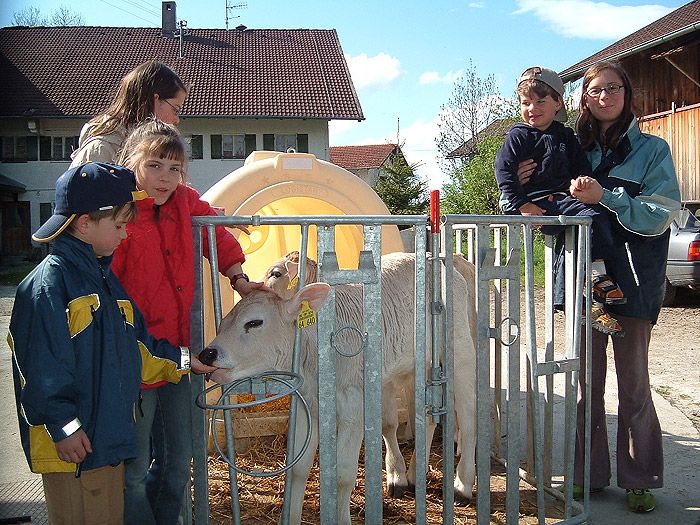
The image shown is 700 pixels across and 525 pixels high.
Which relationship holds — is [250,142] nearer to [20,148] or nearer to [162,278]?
[20,148]

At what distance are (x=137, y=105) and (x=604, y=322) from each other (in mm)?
2656

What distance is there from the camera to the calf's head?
294cm

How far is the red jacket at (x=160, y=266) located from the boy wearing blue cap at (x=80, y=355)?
9.4 inches

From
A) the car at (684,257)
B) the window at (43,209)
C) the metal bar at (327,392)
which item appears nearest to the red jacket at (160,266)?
the metal bar at (327,392)

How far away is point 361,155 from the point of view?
164ft

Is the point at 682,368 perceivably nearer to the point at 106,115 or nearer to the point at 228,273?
the point at 228,273

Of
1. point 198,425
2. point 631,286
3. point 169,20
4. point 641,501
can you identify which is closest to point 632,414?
point 641,501

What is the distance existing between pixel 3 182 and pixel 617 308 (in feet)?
89.3

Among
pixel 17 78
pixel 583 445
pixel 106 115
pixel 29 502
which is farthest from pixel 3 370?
pixel 17 78

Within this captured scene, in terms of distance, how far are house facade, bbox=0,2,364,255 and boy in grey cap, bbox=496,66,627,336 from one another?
74.2ft

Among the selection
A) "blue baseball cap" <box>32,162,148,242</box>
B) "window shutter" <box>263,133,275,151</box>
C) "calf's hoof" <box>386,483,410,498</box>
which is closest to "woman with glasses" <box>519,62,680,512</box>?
"calf's hoof" <box>386,483,410,498</box>

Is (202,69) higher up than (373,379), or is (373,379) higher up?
(202,69)

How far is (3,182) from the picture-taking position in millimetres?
26625

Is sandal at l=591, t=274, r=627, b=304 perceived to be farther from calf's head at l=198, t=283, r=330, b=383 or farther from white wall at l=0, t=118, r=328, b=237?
white wall at l=0, t=118, r=328, b=237
